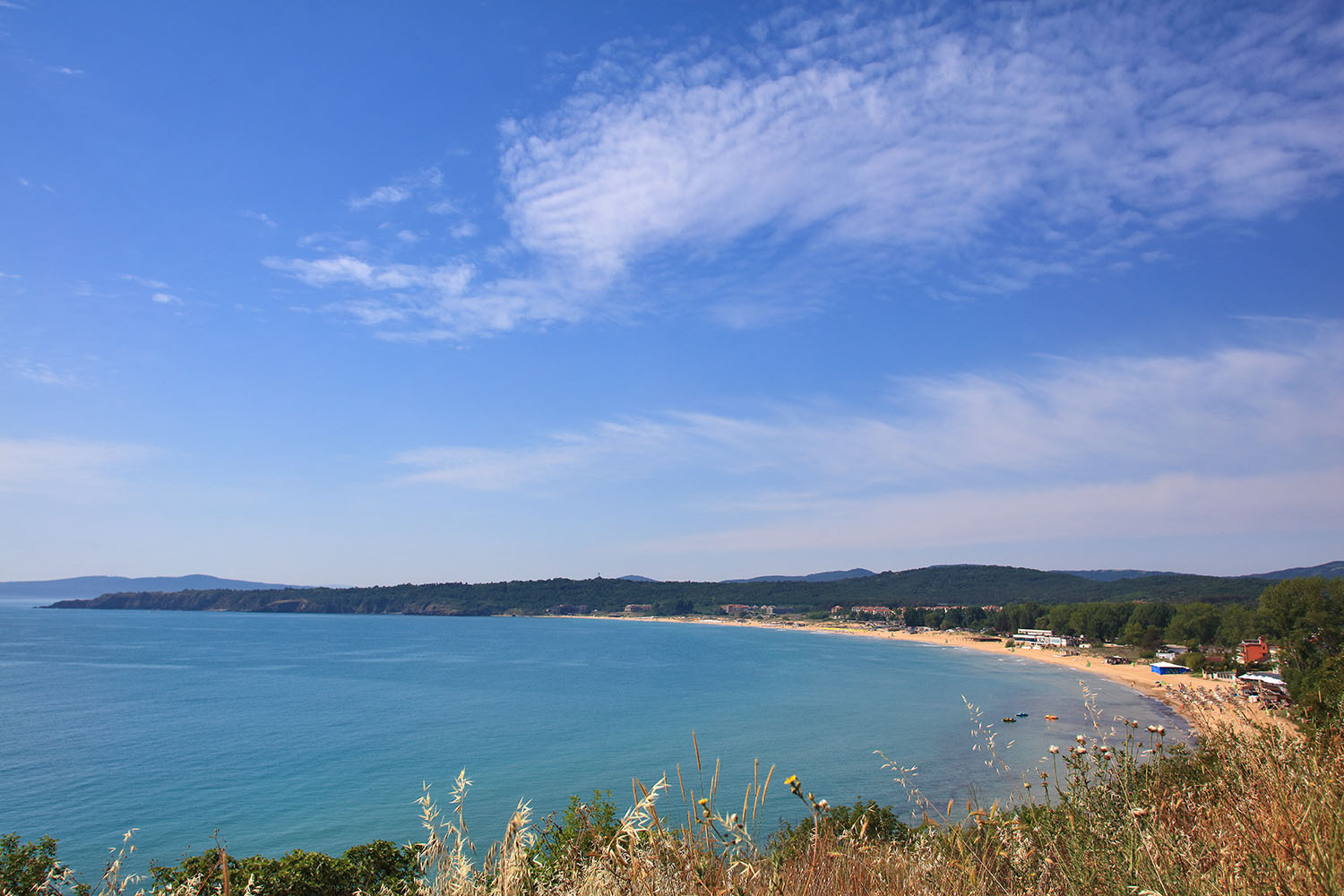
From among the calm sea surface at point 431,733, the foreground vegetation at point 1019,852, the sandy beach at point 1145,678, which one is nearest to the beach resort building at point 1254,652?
the sandy beach at point 1145,678

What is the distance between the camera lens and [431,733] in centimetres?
4631

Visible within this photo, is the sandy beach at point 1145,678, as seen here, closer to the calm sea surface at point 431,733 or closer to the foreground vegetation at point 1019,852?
the foreground vegetation at point 1019,852

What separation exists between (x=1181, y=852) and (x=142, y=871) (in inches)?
1102

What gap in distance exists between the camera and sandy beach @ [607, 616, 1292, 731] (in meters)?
5.42

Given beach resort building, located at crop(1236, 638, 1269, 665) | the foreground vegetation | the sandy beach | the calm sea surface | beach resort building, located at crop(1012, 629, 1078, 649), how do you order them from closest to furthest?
the foreground vegetation, the sandy beach, the calm sea surface, beach resort building, located at crop(1236, 638, 1269, 665), beach resort building, located at crop(1012, 629, 1078, 649)

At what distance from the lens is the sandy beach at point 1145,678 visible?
17.8 feet

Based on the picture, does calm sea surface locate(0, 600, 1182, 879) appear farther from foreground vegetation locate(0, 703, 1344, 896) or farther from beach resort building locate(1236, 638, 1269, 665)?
beach resort building locate(1236, 638, 1269, 665)

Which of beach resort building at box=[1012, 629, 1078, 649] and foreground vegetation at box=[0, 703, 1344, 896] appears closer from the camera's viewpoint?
foreground vegetation at box=[0, 703, 1344, 896]

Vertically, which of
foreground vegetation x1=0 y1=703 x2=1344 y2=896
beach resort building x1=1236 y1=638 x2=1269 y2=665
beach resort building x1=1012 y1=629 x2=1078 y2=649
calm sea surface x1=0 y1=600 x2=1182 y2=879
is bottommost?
beach resort building x1=1012 y1=629 x2=1078 y2=649

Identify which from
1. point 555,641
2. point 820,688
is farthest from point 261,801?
point 555,641

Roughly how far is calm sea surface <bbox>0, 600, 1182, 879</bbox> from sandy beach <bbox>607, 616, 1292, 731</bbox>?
1.51 meters

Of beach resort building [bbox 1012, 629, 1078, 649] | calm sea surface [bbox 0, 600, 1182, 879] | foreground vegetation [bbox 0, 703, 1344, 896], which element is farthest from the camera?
beach resort building [bbox 1012, 629, 1078, 649]

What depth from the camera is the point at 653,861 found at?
8.28 feet

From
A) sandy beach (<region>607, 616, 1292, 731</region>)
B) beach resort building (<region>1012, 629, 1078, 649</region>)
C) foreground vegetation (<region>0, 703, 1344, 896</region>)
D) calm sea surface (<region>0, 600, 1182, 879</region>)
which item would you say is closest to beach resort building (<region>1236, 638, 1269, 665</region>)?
sandy beach (<region>607, 616, 1292, 731</region>)
